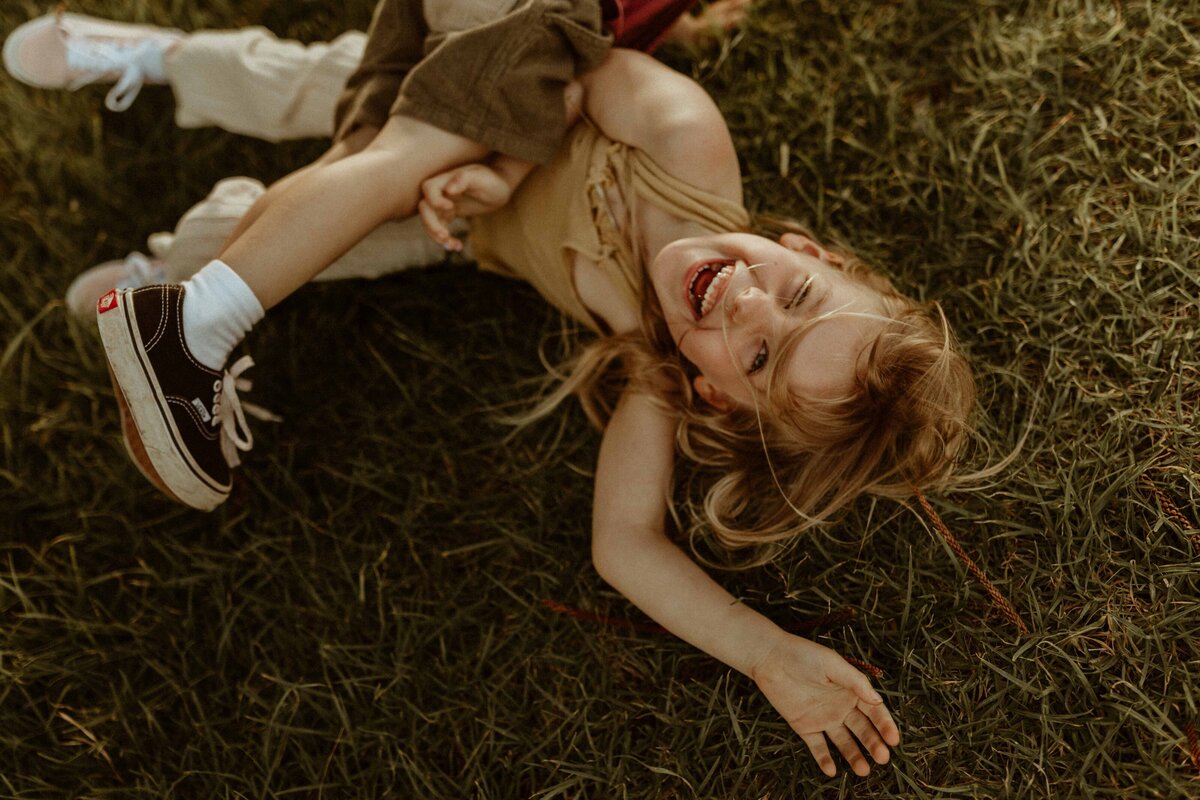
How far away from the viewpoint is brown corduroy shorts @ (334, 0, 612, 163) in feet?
6.20

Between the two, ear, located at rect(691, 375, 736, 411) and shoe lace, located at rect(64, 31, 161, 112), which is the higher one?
shoe lace, located at rect(64, 31, 161, 112)

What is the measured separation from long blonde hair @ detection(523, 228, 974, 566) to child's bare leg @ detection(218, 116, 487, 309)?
1.83ft

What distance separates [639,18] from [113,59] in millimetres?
1484

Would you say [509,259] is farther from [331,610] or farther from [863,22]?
[863,22]

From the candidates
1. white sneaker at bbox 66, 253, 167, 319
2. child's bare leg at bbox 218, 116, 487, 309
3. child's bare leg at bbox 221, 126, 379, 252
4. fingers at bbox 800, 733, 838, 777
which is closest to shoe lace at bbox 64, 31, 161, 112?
white sneaker at bbox 66, 253, 167, 319

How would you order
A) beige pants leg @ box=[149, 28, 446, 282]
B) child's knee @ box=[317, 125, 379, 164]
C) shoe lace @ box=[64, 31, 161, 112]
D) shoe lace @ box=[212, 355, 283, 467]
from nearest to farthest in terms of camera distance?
shoe lace @ box=[212, 355, 283, 467], child's knee @ box=[317, 125, 379, 164], beige pants leg @ box=[149, 28, 446, 282], shoe lace @ box=[64, 31, 161, 112]

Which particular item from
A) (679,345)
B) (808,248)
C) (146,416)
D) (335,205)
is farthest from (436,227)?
(808,248)

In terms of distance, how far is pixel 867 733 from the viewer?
1.78 m

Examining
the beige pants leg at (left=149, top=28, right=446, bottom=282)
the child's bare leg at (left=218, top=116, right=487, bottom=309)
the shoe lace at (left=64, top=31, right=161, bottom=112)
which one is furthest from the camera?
the shoe lace at (left=64, top=31, right=161, bottom=112)

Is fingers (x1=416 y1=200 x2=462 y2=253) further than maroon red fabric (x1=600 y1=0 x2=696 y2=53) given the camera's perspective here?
No

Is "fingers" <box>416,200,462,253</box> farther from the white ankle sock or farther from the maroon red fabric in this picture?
the maroon red fabric

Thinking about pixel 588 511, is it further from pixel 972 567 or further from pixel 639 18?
pixel 639 18

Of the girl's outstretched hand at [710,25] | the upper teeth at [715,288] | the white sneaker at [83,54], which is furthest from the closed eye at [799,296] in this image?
the white sneaker at [83,54]

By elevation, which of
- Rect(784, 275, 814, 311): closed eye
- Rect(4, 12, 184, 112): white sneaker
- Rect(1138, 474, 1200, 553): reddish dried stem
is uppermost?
Rect(4, 12, 184, 112): white sneaker
